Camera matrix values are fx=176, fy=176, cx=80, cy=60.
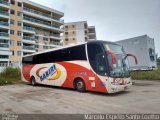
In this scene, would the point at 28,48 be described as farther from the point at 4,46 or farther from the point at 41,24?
the point at 41,24

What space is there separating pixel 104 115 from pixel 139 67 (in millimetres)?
12757

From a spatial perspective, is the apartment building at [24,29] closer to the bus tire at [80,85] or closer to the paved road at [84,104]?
the bus tire at [80,85]

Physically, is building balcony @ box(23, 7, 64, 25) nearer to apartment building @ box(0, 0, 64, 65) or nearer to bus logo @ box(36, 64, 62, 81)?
apartment building @ box(0, 0, 64, 65)

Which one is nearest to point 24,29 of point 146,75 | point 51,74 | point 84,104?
point 51,74

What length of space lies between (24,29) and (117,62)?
41267 mm

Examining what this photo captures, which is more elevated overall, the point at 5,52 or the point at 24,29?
the point at 24,29

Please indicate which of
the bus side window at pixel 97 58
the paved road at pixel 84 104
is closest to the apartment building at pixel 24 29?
the bus side window at pixel 97 58

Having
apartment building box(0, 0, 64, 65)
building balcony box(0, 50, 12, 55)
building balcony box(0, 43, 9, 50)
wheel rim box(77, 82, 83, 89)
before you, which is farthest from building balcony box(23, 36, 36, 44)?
wheel rim box(77, 82, 83, 89)

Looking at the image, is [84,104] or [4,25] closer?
[84,104]

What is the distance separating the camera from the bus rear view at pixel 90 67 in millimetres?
10258

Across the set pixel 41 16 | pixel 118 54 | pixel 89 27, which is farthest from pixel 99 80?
pixel 89 27

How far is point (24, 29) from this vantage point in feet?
155

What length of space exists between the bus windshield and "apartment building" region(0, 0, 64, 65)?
35.4 meters

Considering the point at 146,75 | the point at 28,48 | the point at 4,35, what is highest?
the point at 4,35
